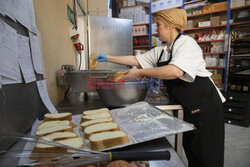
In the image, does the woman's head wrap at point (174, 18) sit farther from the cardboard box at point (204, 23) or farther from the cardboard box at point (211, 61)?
the cardboard box at point (204, 23)

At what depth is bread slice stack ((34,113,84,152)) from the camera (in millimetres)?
470

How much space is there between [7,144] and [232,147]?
2.58 metres

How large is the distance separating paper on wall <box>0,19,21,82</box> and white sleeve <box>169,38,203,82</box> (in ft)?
2.82

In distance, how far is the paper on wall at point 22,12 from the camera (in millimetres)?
624

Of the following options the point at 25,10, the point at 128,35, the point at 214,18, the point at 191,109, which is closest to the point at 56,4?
the point at 25,10

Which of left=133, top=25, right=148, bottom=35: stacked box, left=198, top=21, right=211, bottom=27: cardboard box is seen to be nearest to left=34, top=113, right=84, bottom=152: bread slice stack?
left=198, top=21, right=211, bottom=27: cardboard box

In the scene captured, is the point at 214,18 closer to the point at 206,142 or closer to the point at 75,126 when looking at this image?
the point at 206,142

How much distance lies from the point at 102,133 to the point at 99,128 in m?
0.05

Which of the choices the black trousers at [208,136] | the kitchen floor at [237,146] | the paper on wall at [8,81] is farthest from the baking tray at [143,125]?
the kitchen floor at [237,146]

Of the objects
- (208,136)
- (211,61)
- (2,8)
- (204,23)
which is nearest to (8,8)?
(2,8)

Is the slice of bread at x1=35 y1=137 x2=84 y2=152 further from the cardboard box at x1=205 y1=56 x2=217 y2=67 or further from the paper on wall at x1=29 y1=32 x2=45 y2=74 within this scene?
the cardboard box at x1=205 y1=56 x2=217 y2=67

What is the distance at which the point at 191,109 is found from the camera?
1144 mm

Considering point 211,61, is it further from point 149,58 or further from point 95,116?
point 95,116

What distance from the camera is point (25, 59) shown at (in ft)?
2.23
